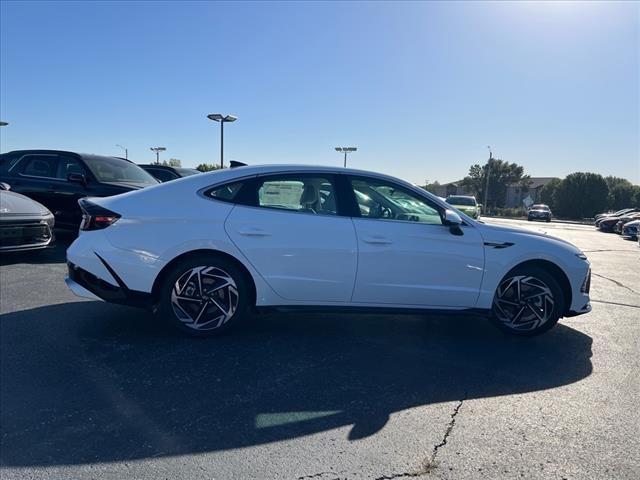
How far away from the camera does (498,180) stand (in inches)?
2753

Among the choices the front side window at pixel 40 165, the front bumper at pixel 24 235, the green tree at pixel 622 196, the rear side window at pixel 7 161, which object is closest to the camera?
the front bumper at pixel 24 235

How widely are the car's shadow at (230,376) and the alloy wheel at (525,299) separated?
0.26 meters

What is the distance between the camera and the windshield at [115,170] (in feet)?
26.6

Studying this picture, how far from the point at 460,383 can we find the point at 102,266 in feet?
10.1

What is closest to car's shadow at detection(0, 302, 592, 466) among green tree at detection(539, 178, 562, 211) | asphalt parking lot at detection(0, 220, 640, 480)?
asphalt parking lot at detection(0, 220, 640, 480)

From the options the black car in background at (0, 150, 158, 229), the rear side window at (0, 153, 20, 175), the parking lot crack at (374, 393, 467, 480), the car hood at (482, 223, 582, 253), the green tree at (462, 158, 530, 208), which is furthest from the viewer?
the green tree at (462, 158, 530, 208)

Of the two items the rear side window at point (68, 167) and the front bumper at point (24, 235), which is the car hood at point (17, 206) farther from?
the rear side window at point (68, 167)

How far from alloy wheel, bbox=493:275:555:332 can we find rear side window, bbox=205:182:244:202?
2636mm

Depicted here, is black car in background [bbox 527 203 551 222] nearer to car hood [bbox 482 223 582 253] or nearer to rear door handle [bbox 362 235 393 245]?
car hood [bbox 482 223 582 253]

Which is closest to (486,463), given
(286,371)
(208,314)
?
(286,371)

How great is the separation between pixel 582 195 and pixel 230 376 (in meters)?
59.5

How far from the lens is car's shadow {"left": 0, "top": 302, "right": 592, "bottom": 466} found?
2576 mm

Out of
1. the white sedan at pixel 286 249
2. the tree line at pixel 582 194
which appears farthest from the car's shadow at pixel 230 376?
the tree line at pixel 582 194

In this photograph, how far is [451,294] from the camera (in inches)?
162
